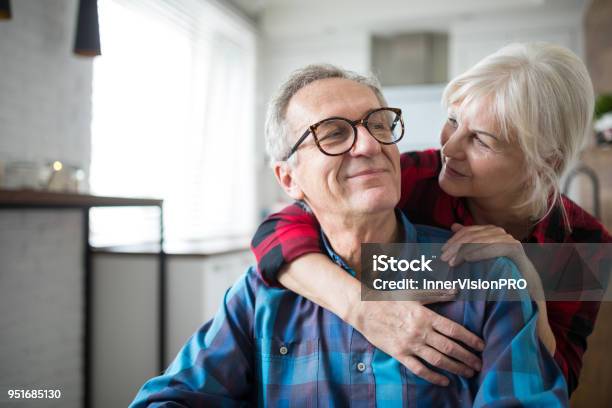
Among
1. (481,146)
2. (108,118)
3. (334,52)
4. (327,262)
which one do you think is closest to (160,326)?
(108,118)

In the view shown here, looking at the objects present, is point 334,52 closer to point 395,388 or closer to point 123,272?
point 123,272

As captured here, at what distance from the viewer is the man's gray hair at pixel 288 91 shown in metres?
0.98

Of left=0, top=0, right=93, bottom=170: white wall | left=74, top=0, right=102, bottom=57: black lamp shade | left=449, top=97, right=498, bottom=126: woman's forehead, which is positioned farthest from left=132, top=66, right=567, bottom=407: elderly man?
left=0, top=0, right=93, bottom=170: white wall

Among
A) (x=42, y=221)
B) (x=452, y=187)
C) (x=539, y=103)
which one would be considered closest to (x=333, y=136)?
(x=452, y=187)

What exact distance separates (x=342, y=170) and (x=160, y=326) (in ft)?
5.30

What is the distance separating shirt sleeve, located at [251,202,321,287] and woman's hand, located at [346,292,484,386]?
0.63 ft

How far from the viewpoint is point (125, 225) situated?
2686mm

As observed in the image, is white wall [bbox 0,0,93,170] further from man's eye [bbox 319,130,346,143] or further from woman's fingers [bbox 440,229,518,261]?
woman's fingers [bbox 440,229,518,261]

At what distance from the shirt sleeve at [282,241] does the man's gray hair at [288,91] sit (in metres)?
0.13

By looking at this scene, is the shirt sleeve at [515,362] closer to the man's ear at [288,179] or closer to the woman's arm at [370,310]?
the woman's arm at [370,310]

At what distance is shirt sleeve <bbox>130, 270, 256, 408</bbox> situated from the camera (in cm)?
92


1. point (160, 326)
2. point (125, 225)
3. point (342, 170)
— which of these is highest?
point (342, 170)

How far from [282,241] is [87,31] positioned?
58.5 inches

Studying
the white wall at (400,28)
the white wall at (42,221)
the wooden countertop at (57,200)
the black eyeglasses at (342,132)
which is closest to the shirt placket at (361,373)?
the black eyeglasses at (342,132)
